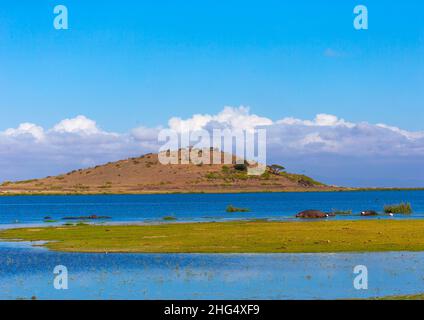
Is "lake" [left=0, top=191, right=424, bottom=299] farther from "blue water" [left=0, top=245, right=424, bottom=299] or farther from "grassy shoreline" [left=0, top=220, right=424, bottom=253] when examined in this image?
"grassy shoreline" [left=0, top=220, right=424, bottom=253]

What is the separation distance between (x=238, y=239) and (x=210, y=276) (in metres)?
19.3

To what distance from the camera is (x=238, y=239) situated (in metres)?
54.6

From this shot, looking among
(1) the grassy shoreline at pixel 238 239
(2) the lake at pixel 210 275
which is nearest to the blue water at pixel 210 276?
(2) the lake at pixel 210 275

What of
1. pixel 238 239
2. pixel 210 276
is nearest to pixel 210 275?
pixel 210 276

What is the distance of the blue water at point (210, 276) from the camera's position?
30.4m

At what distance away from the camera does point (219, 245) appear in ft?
165

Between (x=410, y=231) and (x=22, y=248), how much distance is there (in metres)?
31.6

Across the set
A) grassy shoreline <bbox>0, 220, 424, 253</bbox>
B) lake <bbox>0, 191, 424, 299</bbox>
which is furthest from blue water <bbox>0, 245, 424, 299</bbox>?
grassy shoreline <bbox>0, 220, 424, 253</bbox>

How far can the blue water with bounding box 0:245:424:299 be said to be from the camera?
30422 millimetres

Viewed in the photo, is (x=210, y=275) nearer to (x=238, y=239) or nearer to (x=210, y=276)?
(x=210, y=276)

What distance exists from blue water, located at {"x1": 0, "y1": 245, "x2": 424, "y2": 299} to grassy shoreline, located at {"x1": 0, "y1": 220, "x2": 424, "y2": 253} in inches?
124

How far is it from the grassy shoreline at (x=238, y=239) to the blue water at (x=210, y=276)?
316cm
